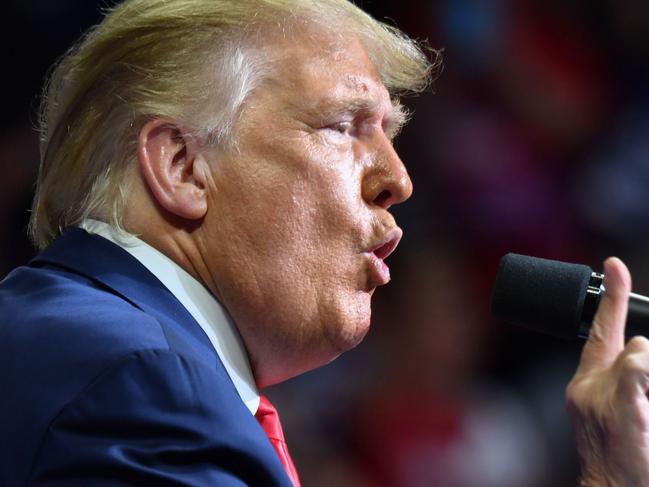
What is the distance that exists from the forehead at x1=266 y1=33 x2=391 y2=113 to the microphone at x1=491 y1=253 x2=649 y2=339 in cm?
31

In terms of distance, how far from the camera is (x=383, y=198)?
1.29m

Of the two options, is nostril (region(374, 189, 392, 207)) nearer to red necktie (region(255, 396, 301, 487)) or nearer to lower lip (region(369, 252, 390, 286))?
lower lip (region(369, 252, 390, 286))

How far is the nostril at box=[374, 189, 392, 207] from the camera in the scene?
1.28m

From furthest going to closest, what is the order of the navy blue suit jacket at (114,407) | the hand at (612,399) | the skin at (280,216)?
the skin at (280,216) → the hand at (612,399) → the navy blue suit jacket at (114,407)

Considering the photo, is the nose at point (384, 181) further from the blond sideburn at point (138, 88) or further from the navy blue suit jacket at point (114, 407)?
the navy blue suit jacket at point (114, 407)

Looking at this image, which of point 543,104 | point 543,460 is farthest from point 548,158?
A: point 543,460

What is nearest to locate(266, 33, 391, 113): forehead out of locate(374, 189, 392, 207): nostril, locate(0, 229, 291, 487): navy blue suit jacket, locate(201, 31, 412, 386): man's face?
locate(201, 31, 412, 386): man's face

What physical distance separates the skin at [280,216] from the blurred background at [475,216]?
2.96ft

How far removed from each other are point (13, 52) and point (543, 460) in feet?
4.59

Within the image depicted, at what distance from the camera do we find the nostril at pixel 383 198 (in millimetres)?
1279

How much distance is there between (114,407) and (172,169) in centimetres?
43

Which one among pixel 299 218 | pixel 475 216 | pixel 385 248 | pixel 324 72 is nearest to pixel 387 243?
pixel 385 248

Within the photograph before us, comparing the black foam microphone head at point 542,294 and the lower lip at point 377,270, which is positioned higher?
the black foam microphone head at point 542,294

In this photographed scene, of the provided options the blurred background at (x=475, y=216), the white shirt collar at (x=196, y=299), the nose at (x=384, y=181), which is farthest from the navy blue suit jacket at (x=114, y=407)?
the blurred background at (x=475, y=216)
